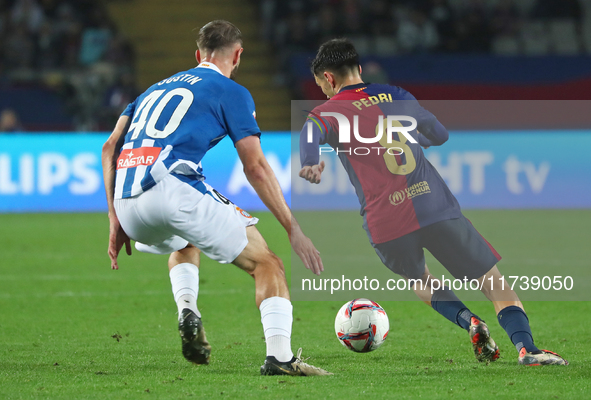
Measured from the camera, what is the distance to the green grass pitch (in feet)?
13.5

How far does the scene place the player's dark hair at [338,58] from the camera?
5168 mm

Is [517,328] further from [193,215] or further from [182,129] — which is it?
[182,129]

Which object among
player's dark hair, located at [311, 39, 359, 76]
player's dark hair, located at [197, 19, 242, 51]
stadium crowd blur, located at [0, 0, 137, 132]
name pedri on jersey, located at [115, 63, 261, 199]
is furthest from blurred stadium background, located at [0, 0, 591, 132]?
name pedri on jersey, located at [115, 63, 261, 199]

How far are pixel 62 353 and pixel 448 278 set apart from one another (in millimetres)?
4713

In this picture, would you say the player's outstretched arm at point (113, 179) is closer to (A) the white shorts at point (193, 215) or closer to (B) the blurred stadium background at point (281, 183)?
(A) the white shorts at point (193, 215)

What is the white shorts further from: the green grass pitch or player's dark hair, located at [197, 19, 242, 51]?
player's dark hair, located at [197, 19, 242, 51]

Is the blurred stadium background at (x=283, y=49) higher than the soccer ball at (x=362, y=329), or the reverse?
the blurred stadium background at (x=283, y=49)

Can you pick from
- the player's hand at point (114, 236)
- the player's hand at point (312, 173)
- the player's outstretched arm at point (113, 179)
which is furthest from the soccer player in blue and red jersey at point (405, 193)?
the player's hand at point (114, 236)

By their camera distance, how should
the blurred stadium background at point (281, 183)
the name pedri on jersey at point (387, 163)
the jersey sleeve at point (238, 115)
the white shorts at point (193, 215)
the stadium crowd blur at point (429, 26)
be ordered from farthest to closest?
the stadium crowd blur at point (429, 26), the name pedri on jersey at point (387, 163), the blurred stadium background at point (281, 183), the jersey sleeve at point (238, 115), the white shorts at point (193, 215)

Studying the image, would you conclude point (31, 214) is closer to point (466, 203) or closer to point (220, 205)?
point (466, 203)

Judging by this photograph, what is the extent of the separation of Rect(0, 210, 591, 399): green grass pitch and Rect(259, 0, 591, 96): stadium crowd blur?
35.0 feet

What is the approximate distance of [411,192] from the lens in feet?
16.4

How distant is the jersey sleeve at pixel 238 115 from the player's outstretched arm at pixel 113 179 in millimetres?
728

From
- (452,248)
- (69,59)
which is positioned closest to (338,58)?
(452,248)
